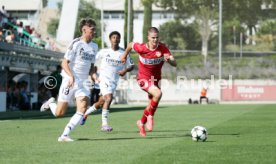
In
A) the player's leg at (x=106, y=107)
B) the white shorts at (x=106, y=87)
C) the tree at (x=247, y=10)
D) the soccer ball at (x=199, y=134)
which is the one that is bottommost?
the soccer ball at (x=199, y=134)

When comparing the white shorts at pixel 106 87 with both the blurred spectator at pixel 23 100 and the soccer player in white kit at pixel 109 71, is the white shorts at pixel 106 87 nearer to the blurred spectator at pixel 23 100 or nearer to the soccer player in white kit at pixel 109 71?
the soccer player in white kit at pixel 109 71

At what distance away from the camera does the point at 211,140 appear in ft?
41.8

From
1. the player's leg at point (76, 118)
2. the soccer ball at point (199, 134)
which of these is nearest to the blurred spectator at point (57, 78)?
the player's leg at point (76, 118)

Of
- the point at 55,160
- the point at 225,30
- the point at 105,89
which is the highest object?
the point at 225,30

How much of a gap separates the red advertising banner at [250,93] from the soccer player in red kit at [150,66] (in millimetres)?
42133

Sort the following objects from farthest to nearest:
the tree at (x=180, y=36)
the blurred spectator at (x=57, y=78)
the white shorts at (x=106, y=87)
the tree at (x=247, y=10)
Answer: the tree at (x=180, y=36)
the tree at (x=247, y=10)
the blurred spectator at (x=57, y=78)
the white shorts at (x=106, y=87)

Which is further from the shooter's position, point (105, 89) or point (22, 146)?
point (105, 89)

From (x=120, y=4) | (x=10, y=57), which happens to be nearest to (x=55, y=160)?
(x=10, y=57)

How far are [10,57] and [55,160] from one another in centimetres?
2493

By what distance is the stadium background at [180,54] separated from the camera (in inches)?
1474

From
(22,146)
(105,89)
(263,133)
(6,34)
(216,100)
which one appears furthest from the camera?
(216,100)

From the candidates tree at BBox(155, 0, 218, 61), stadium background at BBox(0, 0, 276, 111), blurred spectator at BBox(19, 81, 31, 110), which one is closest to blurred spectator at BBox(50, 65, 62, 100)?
stadium background at BBox(0, 0, 276, 111)

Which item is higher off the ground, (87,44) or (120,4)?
(120,4)

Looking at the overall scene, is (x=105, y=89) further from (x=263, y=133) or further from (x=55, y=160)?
(x=55, y=160)
